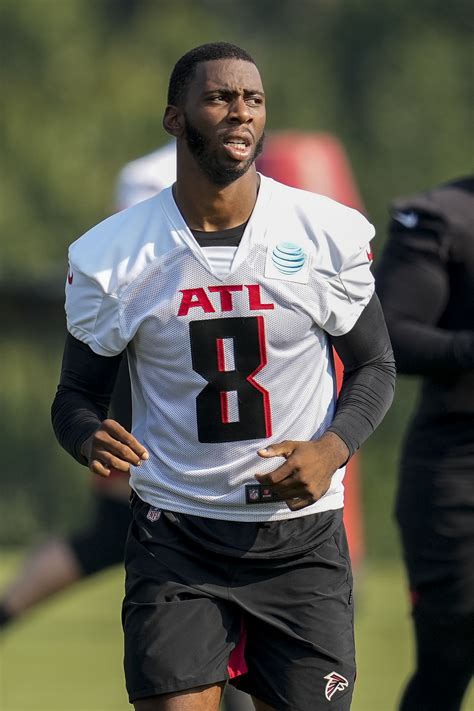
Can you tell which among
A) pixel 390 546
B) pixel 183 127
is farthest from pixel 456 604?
pixel 390 546

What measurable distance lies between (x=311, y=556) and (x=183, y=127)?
3.24 feet

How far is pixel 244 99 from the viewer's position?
3309 millimetres

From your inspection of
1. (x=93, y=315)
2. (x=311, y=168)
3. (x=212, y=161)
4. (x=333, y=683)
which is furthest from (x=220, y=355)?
(x=311, y=168)

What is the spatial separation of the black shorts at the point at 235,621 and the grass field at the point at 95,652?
7.22 ft

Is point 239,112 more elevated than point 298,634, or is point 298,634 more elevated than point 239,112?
point 239,112

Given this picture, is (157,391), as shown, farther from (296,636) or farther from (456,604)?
(456,604)

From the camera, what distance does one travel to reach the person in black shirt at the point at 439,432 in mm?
4039

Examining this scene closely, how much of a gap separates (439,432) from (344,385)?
0.77 m

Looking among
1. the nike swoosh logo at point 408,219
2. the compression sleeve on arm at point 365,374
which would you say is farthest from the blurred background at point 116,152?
the compression sleeve on arm at point 365,374

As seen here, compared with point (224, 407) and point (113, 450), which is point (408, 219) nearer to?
point (224, 407)

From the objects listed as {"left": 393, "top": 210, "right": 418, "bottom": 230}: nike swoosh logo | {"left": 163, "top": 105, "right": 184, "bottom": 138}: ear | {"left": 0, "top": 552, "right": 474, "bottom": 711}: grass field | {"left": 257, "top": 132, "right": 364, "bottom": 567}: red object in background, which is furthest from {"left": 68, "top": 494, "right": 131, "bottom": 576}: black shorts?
{"left": 163, "top": 105, "right": 184, "bottom": 138}: ear

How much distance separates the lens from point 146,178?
17.4 ft

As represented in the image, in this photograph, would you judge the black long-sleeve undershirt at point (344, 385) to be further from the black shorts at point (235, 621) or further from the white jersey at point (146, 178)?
the white jersey at point (146, 178)

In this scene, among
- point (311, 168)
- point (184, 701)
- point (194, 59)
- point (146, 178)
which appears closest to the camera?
point (184, 701)
